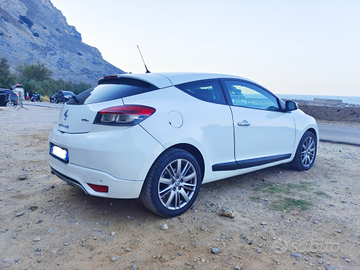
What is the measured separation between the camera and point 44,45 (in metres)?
90.2

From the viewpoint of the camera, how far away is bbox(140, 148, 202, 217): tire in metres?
2.85

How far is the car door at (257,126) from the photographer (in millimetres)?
3658

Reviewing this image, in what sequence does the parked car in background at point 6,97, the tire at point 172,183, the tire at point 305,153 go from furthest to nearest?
the parked car in background at point 6,97 < the tire at point 305,153 < the tire at point 172,183

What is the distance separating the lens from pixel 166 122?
2.91 metres

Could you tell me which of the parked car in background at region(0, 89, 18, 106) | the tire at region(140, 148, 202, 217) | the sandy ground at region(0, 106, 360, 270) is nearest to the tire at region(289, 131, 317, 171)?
the sandy ground at region(0, 106, 360, 270)

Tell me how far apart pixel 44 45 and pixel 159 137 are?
10097 cm

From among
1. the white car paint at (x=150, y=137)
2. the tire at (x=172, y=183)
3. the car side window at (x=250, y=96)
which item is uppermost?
the car side window at (x=250, y=96)

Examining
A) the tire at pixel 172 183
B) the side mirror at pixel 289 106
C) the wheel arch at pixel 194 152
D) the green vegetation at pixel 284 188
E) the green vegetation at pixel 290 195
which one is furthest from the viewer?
the side mirror at pixel 289 106

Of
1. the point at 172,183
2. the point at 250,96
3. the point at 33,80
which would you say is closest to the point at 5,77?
the point at 33,80

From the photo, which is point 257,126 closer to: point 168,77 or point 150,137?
point 168,77

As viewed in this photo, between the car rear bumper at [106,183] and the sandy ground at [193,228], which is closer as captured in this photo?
the sandy ground at [193,228]

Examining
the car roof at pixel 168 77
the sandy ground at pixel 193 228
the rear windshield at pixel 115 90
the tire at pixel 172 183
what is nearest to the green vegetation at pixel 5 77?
the sandy ground at pixel 193 228

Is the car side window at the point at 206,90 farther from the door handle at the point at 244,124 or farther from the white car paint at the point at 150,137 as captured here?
the door handle at the point at 244,124

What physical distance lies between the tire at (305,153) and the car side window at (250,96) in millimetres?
887
